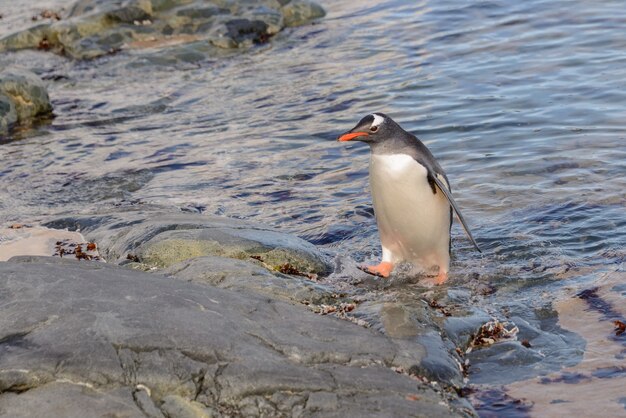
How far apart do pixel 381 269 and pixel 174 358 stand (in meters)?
3.00

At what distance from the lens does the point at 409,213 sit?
6.83 meters

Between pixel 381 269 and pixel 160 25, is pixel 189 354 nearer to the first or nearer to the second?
pixel 381 269

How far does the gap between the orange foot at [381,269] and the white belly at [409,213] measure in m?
0.08


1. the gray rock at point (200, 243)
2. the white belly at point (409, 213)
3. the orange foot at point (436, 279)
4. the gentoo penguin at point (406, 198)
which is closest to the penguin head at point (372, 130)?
the gentoo penguin at point (406, 198)

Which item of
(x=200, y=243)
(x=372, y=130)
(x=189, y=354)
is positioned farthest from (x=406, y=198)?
(x=189, y=354)

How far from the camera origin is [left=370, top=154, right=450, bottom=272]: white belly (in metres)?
6.68

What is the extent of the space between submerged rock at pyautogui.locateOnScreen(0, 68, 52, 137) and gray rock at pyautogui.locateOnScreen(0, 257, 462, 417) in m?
8.11

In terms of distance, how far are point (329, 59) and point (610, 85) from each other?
14.2ft

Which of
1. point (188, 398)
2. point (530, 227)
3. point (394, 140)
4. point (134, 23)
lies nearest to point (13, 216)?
point (394, 140)

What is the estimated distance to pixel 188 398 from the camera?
13.5 feet

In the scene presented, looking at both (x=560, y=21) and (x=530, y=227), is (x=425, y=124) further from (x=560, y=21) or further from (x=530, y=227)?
(x=560, y=21)

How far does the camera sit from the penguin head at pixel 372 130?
6602 mm

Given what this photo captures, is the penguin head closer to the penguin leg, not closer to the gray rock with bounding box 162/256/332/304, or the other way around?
the penguin leg

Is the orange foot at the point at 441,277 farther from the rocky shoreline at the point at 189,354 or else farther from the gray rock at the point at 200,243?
the rocky shoreline at the point at 189,354
